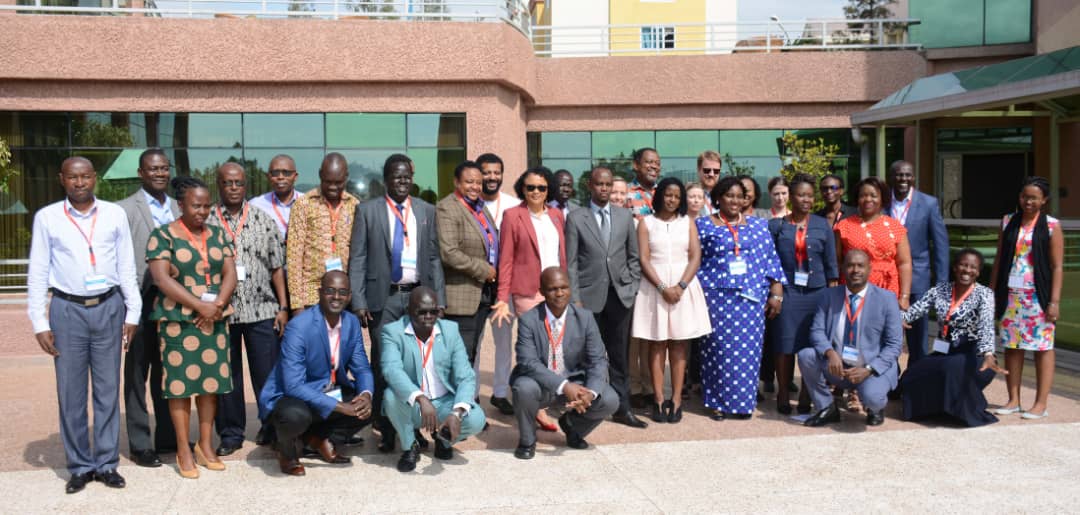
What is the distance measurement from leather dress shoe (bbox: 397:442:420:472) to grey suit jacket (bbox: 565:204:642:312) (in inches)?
63.2

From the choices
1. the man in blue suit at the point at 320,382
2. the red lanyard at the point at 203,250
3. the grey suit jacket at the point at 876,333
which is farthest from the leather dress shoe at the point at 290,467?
the grey suit jacket at the point at 876,333

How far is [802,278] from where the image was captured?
664cm

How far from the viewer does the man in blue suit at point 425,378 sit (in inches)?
201

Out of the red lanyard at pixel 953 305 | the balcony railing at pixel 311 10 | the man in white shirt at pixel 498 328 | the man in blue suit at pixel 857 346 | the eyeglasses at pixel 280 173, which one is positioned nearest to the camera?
the eyeglasses at pixel 280 173

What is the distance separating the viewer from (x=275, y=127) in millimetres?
14914

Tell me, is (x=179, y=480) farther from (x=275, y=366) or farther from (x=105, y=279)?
(x=105, y=279)

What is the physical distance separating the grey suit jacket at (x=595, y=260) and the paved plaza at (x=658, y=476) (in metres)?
0.95

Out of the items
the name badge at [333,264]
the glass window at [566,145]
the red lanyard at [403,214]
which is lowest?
the name badge at [333,264]

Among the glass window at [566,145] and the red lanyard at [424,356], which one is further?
the glass window at [566,145]

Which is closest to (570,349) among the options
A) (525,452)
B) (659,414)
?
(525,452)

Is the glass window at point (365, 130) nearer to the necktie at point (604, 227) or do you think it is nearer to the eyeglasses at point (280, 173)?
the eyeglasses at point (280, 173)

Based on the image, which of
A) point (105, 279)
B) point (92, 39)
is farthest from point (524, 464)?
point (92, 39)

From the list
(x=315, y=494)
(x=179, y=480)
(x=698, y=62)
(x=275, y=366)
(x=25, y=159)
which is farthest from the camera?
(x=698, y=62)

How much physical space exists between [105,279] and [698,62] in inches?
548
